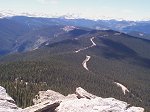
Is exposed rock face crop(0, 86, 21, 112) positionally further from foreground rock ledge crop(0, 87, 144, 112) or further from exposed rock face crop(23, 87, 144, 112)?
exposed rock face crop(23, 87, 144, 112)

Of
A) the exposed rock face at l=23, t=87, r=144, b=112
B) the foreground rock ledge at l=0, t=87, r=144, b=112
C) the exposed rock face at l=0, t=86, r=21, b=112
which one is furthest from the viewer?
the exposed rock face at l=23, t=87, r=144, b=112

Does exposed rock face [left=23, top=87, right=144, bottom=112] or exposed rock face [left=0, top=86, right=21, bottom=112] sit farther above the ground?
exposed rock face [left=0, top=86, right=21, bottom=112]

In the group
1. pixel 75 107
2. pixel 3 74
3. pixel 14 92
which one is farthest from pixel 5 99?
pixel 3 74

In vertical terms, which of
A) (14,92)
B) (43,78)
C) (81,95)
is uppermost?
(81,95)

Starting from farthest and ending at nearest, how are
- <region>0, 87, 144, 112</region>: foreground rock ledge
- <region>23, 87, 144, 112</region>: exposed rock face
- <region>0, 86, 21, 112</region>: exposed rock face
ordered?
<region>23, 87, 144, 112</region>: exposed rock face, <region>0, 87, 144, 112</region>: foreground rock ledge, <region>0, 86, 21, 112</region>: exposed rock face

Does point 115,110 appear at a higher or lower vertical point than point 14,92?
higher

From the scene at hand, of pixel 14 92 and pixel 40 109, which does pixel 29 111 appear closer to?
pixel 40 109

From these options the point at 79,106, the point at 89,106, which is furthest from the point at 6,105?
the point at 89,106

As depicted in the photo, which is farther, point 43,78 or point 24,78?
point 43,78

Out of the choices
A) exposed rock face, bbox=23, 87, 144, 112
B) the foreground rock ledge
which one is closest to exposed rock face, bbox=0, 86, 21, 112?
the foreground rock ledge

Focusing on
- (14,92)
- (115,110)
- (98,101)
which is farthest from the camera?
(14,92)

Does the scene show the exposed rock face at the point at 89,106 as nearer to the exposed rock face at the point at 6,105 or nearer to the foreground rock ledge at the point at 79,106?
the foreground rock ledge at the point at 79,106
